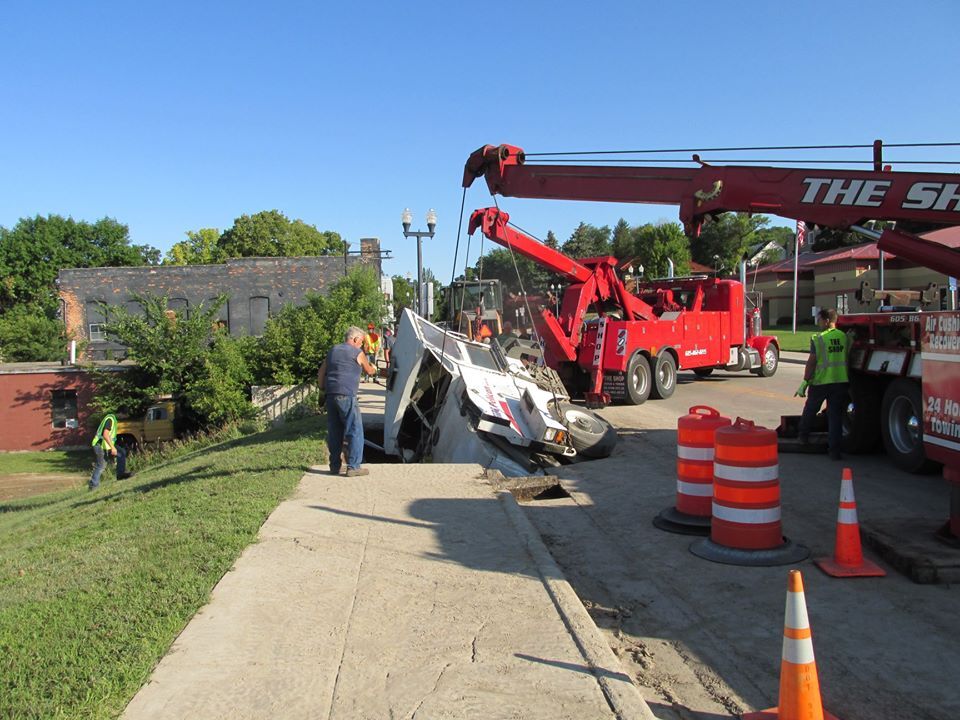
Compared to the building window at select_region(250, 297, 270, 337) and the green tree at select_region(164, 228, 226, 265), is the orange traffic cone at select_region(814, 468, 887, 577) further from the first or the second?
the green tree at select_region(164, 228, 226, 265)

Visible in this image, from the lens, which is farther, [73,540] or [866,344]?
[866,344]

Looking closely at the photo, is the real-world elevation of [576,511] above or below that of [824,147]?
below

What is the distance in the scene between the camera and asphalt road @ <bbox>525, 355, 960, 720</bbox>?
12.6 ft

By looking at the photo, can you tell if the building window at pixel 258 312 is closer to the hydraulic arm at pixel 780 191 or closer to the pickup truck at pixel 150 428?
the pickup truck at pixel 150 428

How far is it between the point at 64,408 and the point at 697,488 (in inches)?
1229

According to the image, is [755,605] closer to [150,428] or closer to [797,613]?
[797,613]

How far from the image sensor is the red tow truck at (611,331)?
52.1ft

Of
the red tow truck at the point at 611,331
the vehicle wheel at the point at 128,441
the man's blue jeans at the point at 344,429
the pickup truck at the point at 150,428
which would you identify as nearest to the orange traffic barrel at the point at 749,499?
the man's blue jeans at the point at 344,429

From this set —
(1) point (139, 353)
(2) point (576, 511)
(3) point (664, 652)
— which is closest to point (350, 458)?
(2) point (576, 511)

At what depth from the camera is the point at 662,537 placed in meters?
6.55

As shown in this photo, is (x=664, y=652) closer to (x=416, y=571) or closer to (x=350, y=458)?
(x=416, y=571)

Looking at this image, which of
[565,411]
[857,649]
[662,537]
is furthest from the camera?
[565,411]

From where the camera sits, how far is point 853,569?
543 cm

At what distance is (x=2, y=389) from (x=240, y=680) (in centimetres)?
3285
